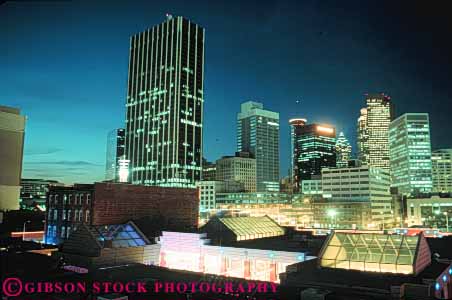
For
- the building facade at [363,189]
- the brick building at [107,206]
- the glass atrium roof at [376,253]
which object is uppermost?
the building facade at [363,189]

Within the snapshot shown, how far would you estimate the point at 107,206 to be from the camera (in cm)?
7062

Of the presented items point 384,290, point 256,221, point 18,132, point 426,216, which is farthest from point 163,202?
point 426,216

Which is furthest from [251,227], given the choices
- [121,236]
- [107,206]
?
[107,206]

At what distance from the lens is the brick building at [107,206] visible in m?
69.8

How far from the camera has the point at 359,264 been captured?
36969 mm

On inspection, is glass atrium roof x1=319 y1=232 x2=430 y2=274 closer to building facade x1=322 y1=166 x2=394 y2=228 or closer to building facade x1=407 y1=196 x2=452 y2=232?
building facade x1=322 y1=166 x2=394 y2=228

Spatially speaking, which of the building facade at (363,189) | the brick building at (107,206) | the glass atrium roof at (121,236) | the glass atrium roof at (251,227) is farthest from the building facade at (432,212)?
the glass atrium roof at (121,236)

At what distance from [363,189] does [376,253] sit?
15033 centimetres

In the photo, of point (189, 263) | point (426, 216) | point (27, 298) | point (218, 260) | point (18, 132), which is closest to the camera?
point (27, 298)

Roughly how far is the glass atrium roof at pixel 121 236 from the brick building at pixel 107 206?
17.7 metres

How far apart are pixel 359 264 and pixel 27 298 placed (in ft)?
98.6

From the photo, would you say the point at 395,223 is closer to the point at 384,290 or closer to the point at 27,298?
the point at 384,290

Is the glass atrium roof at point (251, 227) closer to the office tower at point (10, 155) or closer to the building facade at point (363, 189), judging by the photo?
the office tower at point (10, 155)

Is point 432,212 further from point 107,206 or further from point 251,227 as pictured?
point 107,206
